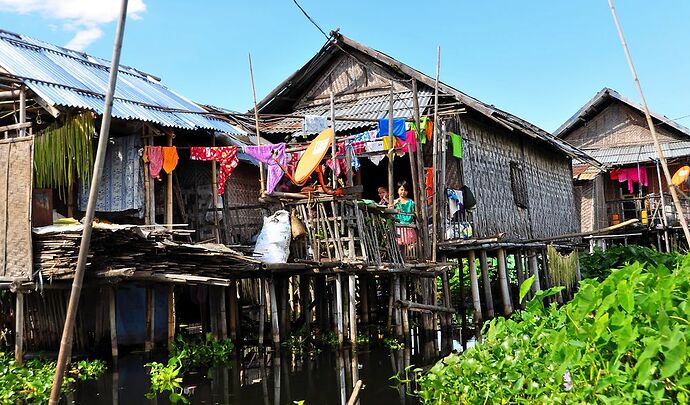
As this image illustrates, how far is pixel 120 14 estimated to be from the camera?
4.01 metres

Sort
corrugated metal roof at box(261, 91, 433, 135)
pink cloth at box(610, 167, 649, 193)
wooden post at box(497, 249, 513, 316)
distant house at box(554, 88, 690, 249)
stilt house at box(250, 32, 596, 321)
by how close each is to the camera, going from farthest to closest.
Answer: pink cloth at box(610, 167, 649, 193) < distant house at box(554, 88, 690, 249) < wooden post at box(497, 249, 513, 316) < corrugated metal roof at box(261, 91, 433, 135) < stilt house at box(250, 32, 596, 321)

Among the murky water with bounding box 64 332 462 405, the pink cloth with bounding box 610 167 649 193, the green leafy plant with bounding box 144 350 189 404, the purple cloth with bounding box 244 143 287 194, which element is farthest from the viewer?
the pink cloth with bounding box 610 167 649 193

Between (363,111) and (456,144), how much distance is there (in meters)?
2.40

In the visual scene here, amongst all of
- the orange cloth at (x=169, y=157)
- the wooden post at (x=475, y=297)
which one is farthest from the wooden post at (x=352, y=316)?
the wooden post at (x=475, y=297)

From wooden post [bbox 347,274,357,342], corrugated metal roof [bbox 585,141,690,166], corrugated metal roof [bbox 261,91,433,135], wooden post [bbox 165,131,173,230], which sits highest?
corrugated metal roof [bbox 261,91,433,135]

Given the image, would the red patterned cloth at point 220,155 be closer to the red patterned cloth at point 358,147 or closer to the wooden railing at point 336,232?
the wooden railing at point 336,232

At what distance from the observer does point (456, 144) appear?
14.6 m

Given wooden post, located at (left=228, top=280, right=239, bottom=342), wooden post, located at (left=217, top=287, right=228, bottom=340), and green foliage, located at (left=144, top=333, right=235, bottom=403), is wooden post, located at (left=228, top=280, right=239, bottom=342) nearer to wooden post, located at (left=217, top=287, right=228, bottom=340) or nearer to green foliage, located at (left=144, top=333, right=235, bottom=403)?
wooden post, located at (left=217, top=287, right=228, bottom=340)

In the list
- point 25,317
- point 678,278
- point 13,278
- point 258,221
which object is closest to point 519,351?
point 678,278

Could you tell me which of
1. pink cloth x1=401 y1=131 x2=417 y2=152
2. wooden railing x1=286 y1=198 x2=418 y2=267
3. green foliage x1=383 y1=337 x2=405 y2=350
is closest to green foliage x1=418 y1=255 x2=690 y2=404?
wooden railing x1=286 y1=198 x2=418 y2=267

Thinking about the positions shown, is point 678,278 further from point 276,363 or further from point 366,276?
point 366,276

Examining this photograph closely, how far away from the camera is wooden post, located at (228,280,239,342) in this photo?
1173cm

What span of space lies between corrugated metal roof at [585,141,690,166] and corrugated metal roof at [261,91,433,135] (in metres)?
9.57

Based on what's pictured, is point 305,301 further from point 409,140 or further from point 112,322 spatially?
point 112,322
